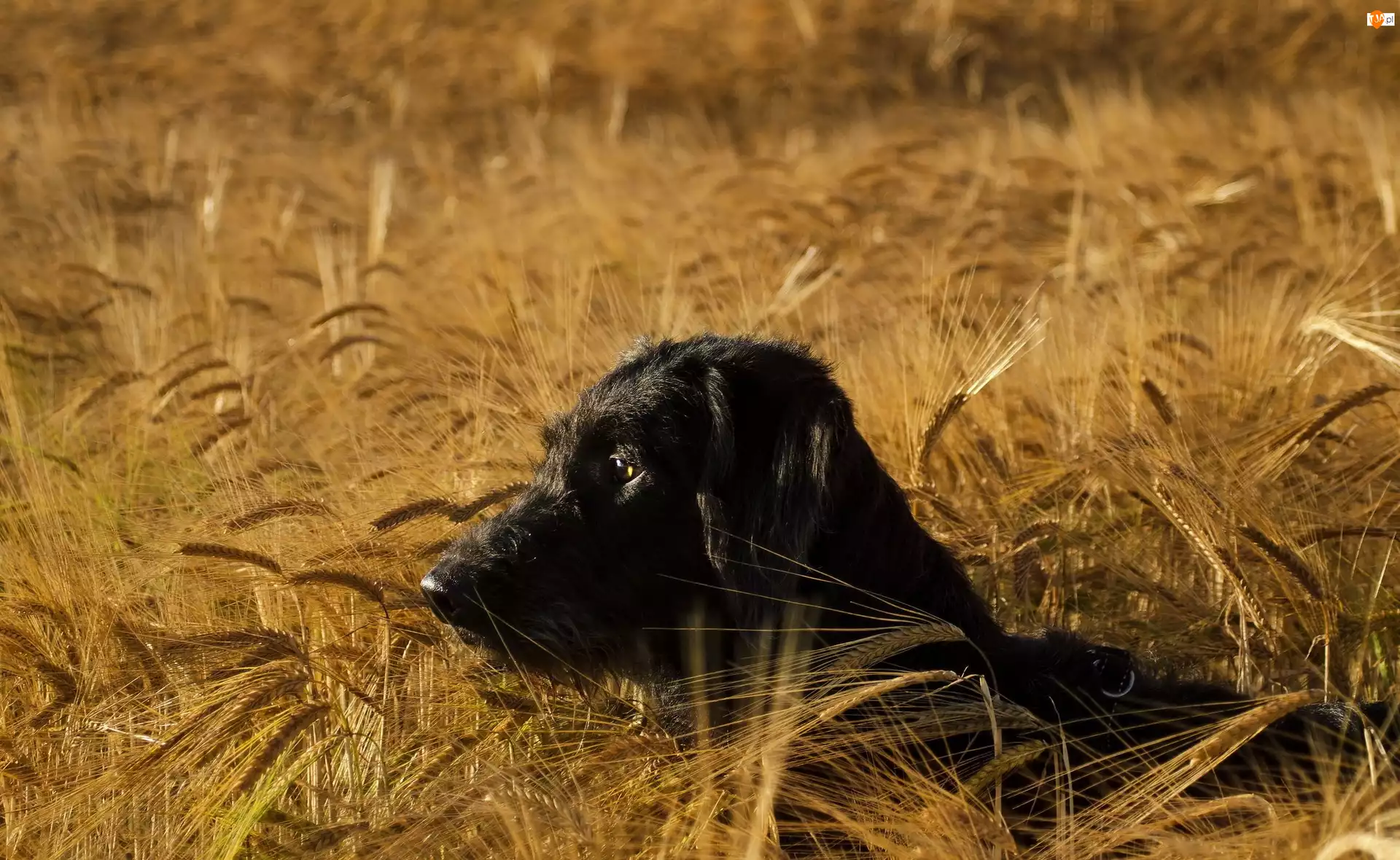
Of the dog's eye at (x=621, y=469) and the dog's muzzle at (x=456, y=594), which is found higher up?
the dog's eye at (x=621, y=469)

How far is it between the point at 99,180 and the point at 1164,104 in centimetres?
1015

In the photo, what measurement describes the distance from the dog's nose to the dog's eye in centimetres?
38

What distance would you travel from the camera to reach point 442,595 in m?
2.49

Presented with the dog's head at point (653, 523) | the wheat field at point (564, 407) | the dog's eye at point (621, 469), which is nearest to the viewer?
the wheat field at point (564, 407)

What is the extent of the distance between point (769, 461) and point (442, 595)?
0.67 meters

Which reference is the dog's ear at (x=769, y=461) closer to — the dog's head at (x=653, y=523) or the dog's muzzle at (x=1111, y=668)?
the dog's head at (x=653, y=523)

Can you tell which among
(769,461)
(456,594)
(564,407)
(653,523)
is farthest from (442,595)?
(564,407)

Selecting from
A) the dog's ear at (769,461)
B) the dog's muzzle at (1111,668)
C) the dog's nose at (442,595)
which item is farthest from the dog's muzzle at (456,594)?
the dog's muzzle at (1111,668)

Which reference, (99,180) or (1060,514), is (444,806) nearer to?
(1060,514)

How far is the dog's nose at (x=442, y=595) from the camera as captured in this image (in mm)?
2492

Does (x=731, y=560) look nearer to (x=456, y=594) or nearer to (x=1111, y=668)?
(x=456, y=594)

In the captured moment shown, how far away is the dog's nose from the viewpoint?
2.49 meters

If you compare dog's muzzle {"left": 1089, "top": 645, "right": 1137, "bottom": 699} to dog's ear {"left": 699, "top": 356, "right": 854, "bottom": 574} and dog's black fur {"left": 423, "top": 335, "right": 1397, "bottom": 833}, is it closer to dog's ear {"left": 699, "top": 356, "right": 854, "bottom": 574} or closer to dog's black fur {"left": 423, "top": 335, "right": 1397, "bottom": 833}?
dog's black fur {"left": 423, "top": 335, "right": 1397, "bottom": 833}

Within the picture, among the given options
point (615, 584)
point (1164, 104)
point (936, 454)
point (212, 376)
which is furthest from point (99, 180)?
point (1164, 104)
